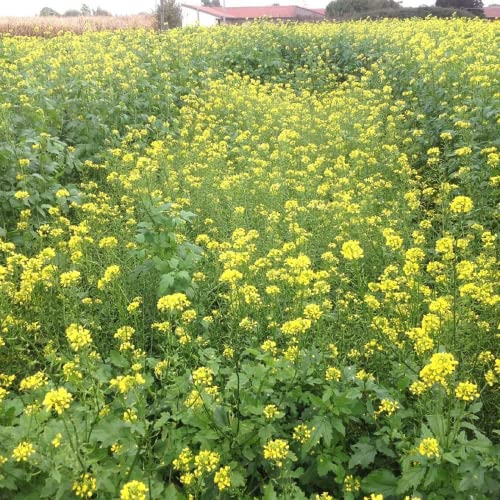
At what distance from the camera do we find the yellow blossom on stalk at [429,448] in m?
2.06

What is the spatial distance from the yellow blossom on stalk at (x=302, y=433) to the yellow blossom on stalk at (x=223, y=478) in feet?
1.32

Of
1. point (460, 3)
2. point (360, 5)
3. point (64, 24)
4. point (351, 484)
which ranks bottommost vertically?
point (351, 484)

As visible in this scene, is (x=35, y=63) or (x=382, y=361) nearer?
(x=382, y=361)

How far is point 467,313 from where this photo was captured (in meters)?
2.92

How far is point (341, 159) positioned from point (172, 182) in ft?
6.56

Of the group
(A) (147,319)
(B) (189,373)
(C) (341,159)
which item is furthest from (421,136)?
(B) (189,373)

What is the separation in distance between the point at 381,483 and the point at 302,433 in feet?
1.33

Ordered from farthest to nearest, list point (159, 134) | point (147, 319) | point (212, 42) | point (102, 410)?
point (212, 42), point (159, 134), point (147, 319), point (102, 410)

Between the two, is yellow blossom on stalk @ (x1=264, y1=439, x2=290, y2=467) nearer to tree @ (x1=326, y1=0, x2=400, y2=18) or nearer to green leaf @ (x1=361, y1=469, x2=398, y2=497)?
green leaf @ (x1=361, y1=469, x2=398, y2=497)

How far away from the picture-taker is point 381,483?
230 centimetres

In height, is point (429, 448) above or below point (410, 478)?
above

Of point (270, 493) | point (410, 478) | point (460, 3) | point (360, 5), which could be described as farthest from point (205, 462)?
point (460, 3)

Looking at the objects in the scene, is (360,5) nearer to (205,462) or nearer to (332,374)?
(332,374)

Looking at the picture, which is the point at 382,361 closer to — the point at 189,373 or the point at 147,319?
the point at 189,373
